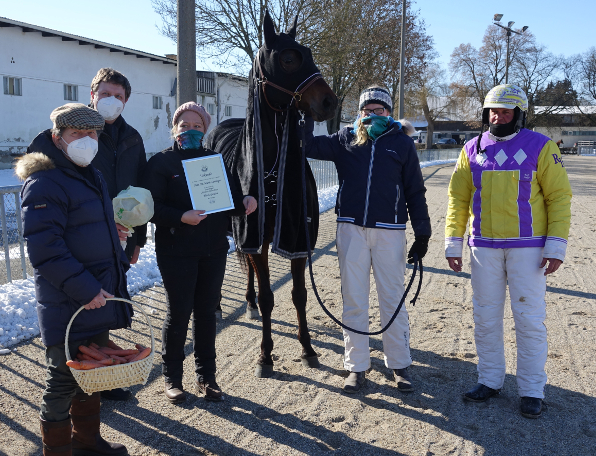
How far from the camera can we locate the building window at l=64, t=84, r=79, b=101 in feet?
68.0

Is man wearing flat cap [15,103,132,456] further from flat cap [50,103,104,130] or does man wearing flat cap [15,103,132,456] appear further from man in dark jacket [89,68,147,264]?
man in dark jacket [89,68,147,264]

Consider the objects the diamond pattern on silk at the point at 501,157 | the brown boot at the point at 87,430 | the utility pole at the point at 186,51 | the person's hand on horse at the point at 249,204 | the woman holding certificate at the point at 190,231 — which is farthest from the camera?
the utility pole at the point at 186,51

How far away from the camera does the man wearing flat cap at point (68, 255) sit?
2320 millimetres

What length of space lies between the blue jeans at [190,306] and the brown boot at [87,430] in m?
0.72

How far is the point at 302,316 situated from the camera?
4016 millimetres

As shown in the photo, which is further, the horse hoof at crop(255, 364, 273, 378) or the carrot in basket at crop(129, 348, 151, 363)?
the horse hoof at crop(255, 364, 273, 378)

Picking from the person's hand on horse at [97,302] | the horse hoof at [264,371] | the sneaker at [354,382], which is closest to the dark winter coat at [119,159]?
the person's hand on horse at [97,302]

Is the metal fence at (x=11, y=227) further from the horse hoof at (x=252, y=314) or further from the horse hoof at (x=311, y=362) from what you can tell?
the horse hoof at (x=311, y=362)

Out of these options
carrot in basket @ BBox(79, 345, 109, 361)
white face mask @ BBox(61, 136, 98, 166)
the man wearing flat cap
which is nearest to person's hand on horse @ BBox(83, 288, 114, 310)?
the man wearing flat cap

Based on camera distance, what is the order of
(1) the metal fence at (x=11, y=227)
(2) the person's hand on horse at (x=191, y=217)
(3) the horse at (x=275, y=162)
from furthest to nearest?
(1) the metal fence at (x=11, y=227) < (3) the horse at (x=275, y=162) < (2) the person's hand on horse at (x=191, y=217)

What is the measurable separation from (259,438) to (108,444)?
0.80 metres

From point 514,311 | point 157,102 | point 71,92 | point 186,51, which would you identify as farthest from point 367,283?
point 157,102

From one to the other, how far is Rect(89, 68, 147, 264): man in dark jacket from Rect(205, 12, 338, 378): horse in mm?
732

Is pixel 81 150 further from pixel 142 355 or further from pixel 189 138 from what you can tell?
pixel 142 355
